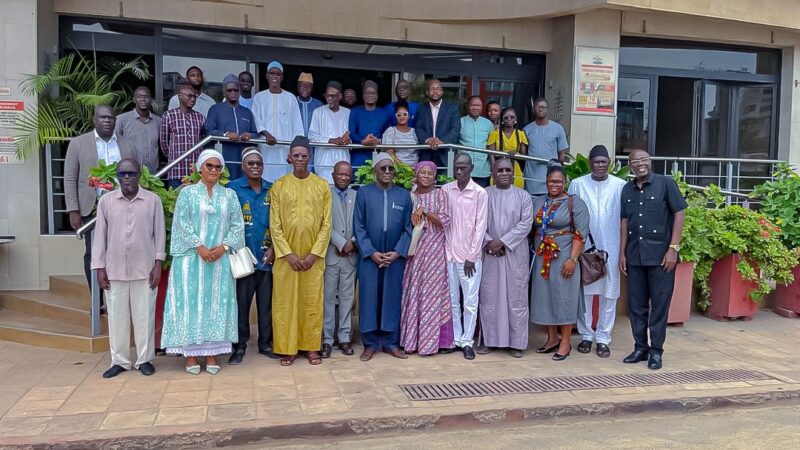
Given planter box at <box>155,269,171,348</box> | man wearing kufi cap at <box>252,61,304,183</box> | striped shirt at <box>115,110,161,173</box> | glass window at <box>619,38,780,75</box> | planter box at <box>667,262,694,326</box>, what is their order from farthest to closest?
glass window at <box>619,38,780,75</box>, man wearing kufi cap at <box>252,61,304,183</box>, planter box at <box>667,262,694,326</box>, striped shirt at <box>115,110,161,173</box>, planter box at <box>155,269,171,348</box>

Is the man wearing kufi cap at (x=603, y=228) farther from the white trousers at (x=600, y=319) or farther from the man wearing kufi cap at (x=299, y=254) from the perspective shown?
the man wearing kufi cap at (x=299, y=254)

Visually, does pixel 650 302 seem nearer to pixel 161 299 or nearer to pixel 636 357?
pixel 636 357

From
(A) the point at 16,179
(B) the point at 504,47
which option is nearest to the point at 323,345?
(A) the point at 16,179

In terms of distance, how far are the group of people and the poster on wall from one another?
439 cm

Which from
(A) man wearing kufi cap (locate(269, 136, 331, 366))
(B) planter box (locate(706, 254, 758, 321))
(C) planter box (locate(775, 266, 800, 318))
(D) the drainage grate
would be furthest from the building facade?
(D) the drainage grate

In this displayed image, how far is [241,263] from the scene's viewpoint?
5.59 metres

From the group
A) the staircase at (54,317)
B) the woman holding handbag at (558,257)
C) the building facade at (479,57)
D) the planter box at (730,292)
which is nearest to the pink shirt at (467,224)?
the woman holding handbag at (558,257)

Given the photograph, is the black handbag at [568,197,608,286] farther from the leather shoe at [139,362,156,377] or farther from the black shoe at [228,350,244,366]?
the leather shoe at [139,362,156,377]

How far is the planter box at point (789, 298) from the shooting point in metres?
8.30

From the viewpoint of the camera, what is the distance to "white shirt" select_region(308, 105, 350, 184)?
7621 mm

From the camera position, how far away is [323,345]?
618 centimetres

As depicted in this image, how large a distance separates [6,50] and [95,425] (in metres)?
5.69

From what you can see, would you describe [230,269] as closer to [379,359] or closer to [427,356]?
[379,359]

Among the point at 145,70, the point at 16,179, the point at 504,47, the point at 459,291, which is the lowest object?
the point at 459,291
